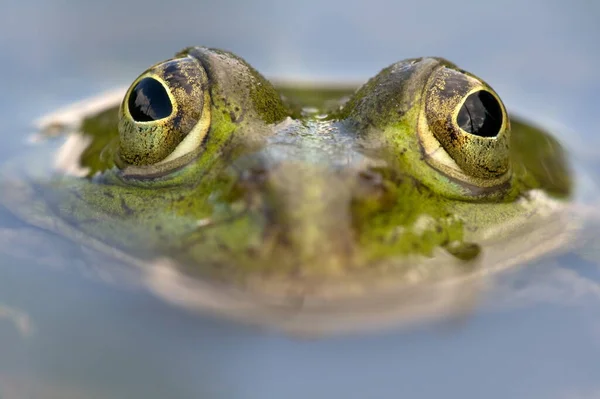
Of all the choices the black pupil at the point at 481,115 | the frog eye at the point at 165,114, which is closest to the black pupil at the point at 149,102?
the frog eye at the point at 165,114

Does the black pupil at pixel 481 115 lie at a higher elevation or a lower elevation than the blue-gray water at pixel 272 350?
higher

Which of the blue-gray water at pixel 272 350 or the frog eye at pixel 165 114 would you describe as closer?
the blue-gray water at pixel 272 350

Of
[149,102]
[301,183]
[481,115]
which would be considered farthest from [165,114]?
[481,115]

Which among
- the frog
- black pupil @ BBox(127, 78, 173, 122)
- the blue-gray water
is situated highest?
black pupil @ BBox(127, 78, 173, 122)

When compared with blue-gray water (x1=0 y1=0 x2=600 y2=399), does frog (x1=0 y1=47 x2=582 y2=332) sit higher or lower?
higher

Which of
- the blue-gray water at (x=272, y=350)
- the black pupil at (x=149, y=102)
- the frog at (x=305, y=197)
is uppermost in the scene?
the black pupil at (x=149, y=102)

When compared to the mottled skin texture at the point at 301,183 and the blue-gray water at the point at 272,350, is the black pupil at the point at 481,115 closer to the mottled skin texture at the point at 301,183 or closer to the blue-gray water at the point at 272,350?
the mottled skin texture at the point at 301,183

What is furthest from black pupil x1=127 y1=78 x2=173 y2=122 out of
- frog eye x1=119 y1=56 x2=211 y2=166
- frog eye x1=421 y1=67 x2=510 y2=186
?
frog eye x1=421 y1=67 x2=510 y2=186

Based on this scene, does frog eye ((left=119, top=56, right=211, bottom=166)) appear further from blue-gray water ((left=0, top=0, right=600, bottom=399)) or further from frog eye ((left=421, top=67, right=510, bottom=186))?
frog eye ((left=421, top=67, right=510, bottom=186))

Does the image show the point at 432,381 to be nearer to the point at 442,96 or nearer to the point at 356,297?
the point at 356,297
